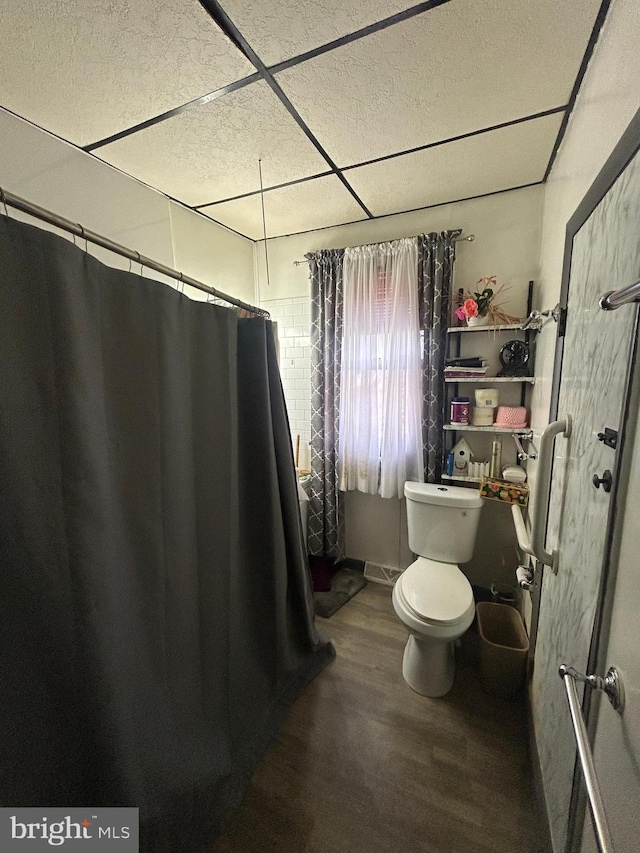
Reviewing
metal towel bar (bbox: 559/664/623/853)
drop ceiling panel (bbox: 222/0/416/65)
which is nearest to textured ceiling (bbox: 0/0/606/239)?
drop ceiling panel (bbox: 222/0/416/65)

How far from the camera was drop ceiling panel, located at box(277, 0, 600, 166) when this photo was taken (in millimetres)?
913

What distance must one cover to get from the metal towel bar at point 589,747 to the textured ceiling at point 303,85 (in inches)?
63.6

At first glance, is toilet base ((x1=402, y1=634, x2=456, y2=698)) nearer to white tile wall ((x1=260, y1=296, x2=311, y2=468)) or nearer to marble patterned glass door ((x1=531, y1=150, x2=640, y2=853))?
marble patterned glass door ((x1=531, y1=150, x2=640, y2=853))

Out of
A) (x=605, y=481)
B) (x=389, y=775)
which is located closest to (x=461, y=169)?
(x=605, y=481)

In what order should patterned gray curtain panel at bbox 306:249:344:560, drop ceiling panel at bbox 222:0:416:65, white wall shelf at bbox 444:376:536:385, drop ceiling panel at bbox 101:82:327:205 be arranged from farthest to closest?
patterned gray curtain panel at bbox 306:249:344:560
white wall shelf at bbox 444:376:536:385
drop ceiling panel at bbox 101:82:327:205
drop ceiling panel at bbox 222:0:416:65

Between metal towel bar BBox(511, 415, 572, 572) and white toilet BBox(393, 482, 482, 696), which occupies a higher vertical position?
metal towel bar BBox(511, 415, 572, 572)

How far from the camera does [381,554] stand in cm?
242

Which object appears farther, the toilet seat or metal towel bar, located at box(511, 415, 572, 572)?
the toilet seat

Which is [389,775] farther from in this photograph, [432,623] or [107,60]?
[107,60]

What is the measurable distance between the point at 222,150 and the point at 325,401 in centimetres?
144

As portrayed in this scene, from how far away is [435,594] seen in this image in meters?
1.58

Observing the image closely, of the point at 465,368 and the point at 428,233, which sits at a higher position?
the point at 428,233

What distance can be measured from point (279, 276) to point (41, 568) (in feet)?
7.70

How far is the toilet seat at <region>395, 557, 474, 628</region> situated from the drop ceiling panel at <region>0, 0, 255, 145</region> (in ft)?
7.07
